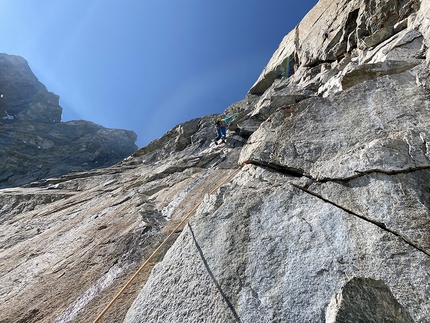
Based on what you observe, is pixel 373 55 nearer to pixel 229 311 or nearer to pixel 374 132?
pixel 374 132

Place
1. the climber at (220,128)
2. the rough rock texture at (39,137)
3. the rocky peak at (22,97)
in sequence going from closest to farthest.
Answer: the climber at (220,128), the rough rock texture at (39,137), the rocky peak at (22,97)

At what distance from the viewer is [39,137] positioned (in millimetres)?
54562

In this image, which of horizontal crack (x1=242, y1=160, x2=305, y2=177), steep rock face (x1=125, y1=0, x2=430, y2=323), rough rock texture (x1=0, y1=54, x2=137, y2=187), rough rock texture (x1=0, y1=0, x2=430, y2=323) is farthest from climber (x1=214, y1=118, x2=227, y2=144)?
rough rock texture (x1=0, y1=54, x2=137, y2=187)

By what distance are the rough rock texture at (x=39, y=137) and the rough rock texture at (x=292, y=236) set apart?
43.5 meters

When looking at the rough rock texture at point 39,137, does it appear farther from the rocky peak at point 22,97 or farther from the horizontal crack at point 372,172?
the horizontal crack at point 372,172

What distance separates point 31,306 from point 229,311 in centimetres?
453

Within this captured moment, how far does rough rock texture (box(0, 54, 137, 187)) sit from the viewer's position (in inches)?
1796

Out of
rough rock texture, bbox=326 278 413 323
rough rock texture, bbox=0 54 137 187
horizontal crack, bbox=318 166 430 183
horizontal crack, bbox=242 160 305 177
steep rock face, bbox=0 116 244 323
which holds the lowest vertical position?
Result: rough rock texture, bbox=326 278 413 323

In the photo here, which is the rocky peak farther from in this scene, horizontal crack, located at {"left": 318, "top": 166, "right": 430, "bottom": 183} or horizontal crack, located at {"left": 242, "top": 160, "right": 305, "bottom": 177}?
horizontal crack, located at {"left": 318, "top": 166, "right": 430, "bottom": 183}

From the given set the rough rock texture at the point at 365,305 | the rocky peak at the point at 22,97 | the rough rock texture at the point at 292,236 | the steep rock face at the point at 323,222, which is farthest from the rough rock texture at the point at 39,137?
the rough rock texture at the point at 365,305

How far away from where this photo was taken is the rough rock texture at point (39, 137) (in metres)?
45.6

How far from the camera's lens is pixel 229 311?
373cm

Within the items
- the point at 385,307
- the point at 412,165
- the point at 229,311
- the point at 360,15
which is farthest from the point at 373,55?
the point at 229,311

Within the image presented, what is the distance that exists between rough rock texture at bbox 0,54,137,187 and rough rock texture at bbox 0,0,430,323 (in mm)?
43543
